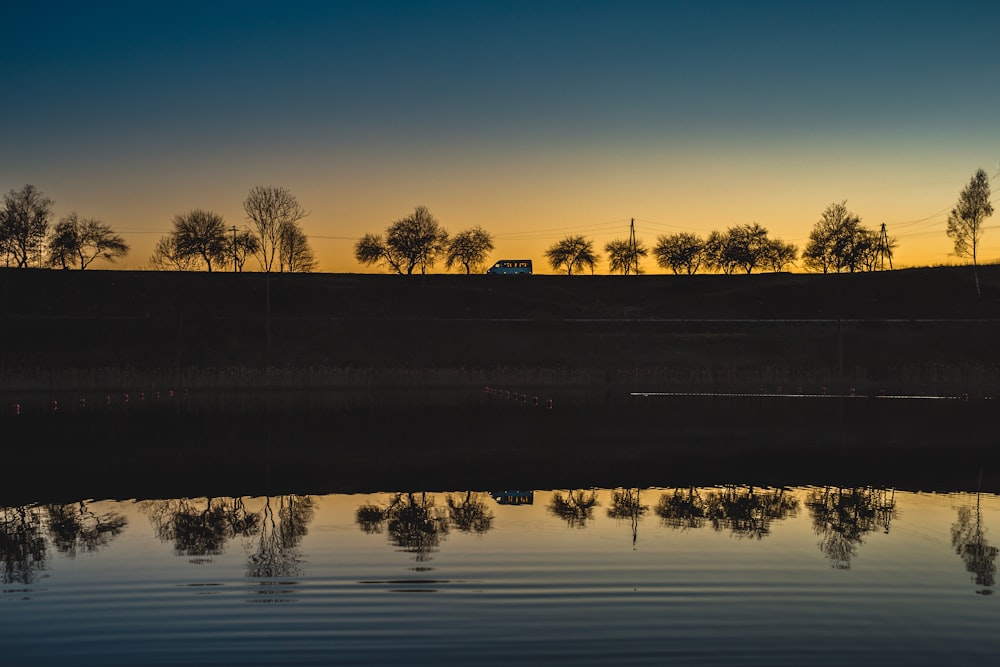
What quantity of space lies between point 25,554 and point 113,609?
17.8 feet

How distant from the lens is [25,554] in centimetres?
1878

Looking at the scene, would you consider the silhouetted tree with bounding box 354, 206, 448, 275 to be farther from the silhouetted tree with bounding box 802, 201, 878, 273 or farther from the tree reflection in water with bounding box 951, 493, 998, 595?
the tree reflection in water with bounding box 951, 493, 998, 595

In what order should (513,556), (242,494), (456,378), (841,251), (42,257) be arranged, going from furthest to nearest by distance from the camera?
(841,251), (42,257), (456,378), (242,494), (513,556)

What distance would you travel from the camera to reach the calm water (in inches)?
491

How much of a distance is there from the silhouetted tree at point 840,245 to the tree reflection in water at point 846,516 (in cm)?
9991

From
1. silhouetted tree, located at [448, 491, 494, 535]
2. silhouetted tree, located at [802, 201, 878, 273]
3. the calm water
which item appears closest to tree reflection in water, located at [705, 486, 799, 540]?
the calm water

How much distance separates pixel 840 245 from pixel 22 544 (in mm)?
117903

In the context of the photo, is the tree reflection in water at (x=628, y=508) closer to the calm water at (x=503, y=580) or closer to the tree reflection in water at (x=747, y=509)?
the calm water at (x=503, y=580)

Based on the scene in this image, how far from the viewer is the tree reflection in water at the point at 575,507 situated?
73.7ft

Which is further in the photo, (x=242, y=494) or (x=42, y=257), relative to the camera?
(x=42, y=257)

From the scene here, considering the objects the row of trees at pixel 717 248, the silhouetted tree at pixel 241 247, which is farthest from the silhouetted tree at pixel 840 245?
the silhouetted tree at pixel 241 247

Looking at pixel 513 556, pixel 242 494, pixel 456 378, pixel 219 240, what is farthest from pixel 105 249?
pixel 513 556

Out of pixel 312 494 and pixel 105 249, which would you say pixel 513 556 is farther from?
pixel 105 249

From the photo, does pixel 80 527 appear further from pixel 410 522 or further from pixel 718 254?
pixel 718 254
